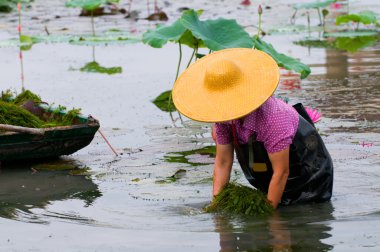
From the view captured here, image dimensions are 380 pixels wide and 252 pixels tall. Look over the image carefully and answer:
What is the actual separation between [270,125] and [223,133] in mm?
294

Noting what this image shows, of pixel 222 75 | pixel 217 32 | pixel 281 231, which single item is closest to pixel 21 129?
pixel 222 75

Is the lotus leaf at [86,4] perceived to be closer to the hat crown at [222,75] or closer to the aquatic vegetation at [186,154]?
the aquatic vegetation at [186,154]

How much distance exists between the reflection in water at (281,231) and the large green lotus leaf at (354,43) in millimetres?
7543

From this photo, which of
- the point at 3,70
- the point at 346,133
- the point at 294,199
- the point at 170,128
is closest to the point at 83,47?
the point at 3,70

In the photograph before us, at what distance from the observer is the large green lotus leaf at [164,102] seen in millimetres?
9524

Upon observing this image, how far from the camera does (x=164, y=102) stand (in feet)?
32.5

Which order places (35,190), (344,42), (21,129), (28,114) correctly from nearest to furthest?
(35,190) → (21,129) → (28,114) → (344,42)

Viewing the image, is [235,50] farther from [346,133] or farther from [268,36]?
[268,36]

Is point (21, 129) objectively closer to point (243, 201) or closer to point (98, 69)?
point (243, 201)

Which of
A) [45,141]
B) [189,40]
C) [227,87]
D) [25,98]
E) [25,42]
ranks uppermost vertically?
[227,87]

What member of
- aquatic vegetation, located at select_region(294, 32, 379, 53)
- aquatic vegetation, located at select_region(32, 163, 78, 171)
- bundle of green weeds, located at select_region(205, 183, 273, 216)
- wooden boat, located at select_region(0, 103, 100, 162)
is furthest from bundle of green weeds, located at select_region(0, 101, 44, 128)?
aquatic vegetation, located at select_region(294, 32, 379, 53)

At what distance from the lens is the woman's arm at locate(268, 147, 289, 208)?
5180mm

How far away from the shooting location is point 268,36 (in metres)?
15.1

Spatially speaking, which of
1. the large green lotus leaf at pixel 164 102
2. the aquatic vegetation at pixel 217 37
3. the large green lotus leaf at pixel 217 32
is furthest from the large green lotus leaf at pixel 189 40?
the large green lotus leaf at pixel 164 102
